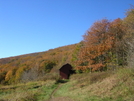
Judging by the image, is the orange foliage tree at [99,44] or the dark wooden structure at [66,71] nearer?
the orange foliage tree at [99,44]

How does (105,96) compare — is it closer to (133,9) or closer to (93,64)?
(133,9)

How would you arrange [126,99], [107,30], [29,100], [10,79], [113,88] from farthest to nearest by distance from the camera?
[10,79]
[107,30]
[29,100]
[113,88]
[126,99]

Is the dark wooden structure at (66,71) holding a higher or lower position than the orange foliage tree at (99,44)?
lower

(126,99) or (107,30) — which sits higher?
(107,30)

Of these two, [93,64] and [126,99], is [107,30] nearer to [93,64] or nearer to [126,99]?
[93,64]

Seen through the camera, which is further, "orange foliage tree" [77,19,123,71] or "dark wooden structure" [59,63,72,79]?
"dark wooden structure" [59,63,72,79]

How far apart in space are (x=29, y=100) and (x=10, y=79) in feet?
164

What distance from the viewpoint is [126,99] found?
9.30 metres

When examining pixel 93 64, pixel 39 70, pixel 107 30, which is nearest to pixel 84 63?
pixel 93 64

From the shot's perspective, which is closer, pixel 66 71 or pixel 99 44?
pixel 99 44

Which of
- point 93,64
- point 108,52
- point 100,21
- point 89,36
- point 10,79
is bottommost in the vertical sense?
point 10,79

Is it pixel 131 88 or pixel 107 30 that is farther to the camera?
pixel 107 30

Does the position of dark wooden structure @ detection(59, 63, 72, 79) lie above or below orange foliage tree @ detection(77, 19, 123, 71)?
below

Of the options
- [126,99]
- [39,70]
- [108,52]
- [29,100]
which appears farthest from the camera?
[39,70]
